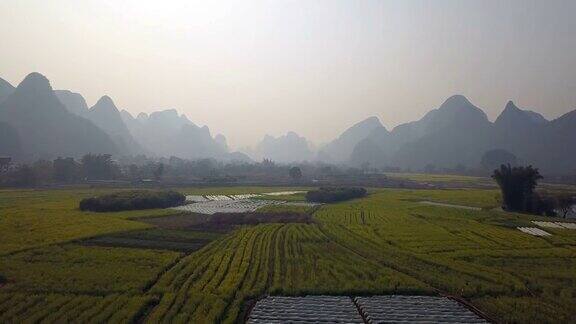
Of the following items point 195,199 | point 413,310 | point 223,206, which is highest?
point 195,199

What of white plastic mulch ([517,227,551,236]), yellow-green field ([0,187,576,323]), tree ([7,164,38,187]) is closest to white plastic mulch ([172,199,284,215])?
yellow-green field ([0,187,576,323])

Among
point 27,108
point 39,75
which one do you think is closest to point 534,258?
point 27,108

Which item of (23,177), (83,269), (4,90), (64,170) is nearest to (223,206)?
(83,269)

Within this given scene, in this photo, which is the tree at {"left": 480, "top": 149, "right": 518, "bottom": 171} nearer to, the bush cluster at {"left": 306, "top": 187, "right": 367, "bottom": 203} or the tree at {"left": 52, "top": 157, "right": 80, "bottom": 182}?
the bush cluster at {"left": 306, "top": 187, "right": 367, "bottom": 203}

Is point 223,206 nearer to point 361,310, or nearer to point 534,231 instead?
point 534,231

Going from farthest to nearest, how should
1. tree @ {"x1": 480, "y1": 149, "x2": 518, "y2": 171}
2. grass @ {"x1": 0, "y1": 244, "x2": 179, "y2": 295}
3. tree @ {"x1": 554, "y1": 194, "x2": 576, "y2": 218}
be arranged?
1. tree @ {"x1": 480, "y1": 149, "x2": 518, "y2": 171}
2. tree @ {"x1": 554, "y1": 194, "x2": 576, "y2": 218}
3. grass @ {"x1": 0, "y1": 244, "x2": 179, "y2": 295}

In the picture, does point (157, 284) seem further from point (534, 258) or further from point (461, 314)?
point (534, 258)
